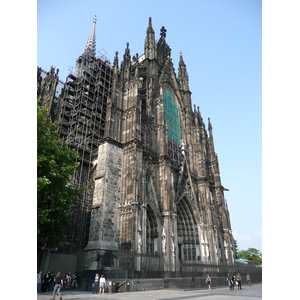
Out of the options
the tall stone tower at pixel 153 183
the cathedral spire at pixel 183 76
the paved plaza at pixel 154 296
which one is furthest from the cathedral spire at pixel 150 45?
the paved plaza at pixel 154 296

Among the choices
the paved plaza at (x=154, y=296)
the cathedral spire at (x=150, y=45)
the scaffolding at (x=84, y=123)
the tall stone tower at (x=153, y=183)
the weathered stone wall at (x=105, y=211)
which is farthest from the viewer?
the cathedral spire at (x=150, y=45)

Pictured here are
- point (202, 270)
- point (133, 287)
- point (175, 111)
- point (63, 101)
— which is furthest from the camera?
point (175, 111)

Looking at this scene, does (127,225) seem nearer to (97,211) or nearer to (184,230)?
(97,211)

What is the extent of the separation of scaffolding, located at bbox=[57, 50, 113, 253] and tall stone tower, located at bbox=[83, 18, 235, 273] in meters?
2.23

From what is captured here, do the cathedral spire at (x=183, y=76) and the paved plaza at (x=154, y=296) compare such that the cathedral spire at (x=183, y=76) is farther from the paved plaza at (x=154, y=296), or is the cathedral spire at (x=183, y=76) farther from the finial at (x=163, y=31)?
the paved plaza at (x=154, y=296)

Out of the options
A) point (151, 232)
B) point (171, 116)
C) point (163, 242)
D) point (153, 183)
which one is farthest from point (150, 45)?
point (163, 242)

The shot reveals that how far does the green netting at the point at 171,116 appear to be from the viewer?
95.5ft

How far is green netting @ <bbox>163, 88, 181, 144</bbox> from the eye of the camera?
2909 centimetres

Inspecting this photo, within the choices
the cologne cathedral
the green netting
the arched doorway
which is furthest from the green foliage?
the arched doorway

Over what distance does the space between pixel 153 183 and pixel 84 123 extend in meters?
9.73
